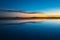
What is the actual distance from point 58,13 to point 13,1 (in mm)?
662

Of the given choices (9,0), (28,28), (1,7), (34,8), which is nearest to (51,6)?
(34,8)

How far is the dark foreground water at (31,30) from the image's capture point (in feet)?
4.89

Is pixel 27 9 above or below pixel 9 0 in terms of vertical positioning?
below

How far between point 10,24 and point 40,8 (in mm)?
484

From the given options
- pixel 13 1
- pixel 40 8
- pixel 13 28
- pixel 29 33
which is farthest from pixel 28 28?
pixel 13 1

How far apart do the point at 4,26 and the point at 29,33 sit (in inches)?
14.4

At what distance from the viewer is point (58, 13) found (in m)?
1.55

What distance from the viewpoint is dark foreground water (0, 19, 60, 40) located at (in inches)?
58.6

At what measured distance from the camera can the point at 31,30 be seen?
60.4 inches

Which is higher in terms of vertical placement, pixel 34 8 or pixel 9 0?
pixel 9 0

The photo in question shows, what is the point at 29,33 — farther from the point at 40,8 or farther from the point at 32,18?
the point at 40,8

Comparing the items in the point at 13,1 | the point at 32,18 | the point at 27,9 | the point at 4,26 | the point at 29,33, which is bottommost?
the point at 29,33

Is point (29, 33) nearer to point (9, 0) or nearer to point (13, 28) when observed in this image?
point (13, 28)

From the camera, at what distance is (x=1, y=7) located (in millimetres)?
1497
